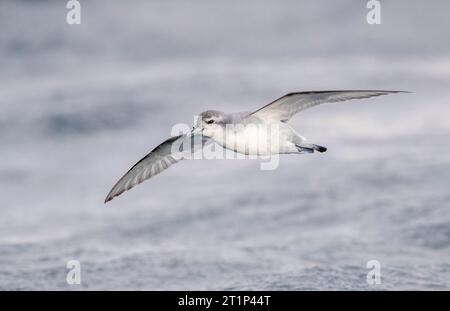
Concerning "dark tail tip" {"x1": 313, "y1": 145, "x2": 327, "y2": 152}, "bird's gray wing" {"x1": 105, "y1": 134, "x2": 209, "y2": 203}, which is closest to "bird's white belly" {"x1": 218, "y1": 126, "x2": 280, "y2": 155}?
"dark tail tip" {"x1": 313, "y1": 145, "x2": 327, "y2": 152}

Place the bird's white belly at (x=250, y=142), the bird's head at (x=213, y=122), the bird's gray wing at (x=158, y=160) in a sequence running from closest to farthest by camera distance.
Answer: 1. the bird's white belly at (x=250, y=142)
2. the bird's head at (x=213, y=122)
3. the bird's gray wing at (x=158, y=160)

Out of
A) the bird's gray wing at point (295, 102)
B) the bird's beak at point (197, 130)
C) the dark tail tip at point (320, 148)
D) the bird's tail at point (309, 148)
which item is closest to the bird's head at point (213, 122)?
the bird's beak at point (197, 130)

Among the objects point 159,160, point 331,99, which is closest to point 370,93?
point 331,99

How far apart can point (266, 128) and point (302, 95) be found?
2.21 feet

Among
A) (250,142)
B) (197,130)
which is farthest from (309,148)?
(197,130)

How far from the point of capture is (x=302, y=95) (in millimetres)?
11062

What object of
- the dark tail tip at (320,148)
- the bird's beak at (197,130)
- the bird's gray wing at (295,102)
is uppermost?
the bird's gray wing at (295,102)

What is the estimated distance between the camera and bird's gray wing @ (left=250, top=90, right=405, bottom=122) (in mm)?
10914

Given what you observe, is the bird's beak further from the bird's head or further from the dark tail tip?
the dark tail tip

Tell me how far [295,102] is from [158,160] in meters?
2.71

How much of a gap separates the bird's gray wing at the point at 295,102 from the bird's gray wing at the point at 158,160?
66.2 inches

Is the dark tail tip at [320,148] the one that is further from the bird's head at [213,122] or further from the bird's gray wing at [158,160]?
the bird's gray wing at [158,160]

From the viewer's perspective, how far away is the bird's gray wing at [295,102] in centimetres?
1091

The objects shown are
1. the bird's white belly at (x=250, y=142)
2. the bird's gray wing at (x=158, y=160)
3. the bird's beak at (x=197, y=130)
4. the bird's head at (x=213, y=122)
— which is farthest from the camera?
the bird's gray wing at (x=158, y=160)
